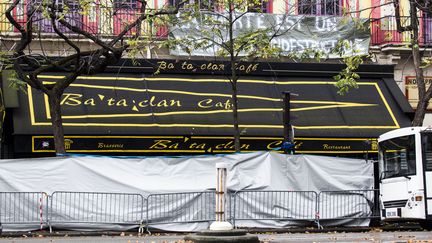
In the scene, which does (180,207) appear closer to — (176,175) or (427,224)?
(176,175)

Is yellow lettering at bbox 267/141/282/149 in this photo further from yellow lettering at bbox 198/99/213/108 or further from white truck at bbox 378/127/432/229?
white truck at bbox 378/127/432/229

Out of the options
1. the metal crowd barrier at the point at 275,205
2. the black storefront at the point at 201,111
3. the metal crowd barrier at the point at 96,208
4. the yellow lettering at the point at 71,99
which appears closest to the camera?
the metal crowd barrier at the point at 96,208

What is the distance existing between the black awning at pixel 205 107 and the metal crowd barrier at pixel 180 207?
305cm

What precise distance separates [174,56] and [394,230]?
8.85 meters

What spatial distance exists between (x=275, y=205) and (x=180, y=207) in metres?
2.42

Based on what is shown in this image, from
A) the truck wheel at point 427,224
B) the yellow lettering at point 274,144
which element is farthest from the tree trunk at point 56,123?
the truck wheel at point 427,224

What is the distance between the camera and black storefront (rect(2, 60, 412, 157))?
64.0 feet

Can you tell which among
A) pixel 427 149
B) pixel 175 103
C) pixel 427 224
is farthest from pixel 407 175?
pixel 175 103

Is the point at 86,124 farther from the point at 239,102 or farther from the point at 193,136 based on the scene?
the point at 239,102

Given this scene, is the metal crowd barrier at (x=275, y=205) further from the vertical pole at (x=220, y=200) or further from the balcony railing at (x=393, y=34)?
the balcony railing at (x=393, y=34)

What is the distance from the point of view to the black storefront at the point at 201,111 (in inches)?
768

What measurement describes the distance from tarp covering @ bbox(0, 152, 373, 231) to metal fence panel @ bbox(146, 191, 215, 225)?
0.34 ft

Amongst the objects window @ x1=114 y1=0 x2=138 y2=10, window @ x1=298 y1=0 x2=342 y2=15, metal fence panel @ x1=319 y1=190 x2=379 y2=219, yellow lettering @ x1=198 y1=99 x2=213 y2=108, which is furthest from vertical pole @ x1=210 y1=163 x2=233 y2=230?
window @ x1=298 y1=0 x2=342 y2=15

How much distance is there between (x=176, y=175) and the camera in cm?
1742
